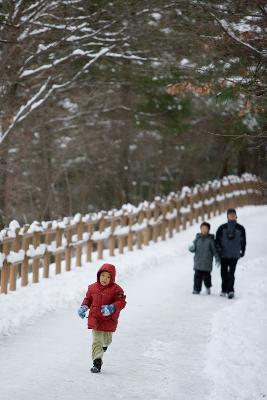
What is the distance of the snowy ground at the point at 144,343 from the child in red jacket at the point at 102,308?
0.96 ft

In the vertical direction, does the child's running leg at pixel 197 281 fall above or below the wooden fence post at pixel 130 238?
above

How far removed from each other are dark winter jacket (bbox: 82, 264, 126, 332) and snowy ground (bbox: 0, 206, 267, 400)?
1.63 feet

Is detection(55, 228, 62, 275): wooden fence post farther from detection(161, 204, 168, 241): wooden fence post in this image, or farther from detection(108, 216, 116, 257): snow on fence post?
detection(161, 204, 168, 241): wooden fence post

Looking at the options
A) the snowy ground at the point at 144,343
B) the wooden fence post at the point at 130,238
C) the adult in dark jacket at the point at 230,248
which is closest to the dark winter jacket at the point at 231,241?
the adult in dark jacket at the point at 230,248

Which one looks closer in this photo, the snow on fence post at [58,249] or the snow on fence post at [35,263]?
the snow on fence post at [35,263]

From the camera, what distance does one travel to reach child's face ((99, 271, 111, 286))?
24.2 feet

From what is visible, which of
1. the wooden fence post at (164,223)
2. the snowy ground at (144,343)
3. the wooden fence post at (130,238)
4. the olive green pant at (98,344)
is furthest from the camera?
the wooden fence post at (164,223)

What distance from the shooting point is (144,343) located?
879 cm

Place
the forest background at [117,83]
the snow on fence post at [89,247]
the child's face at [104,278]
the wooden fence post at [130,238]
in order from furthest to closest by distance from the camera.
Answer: the wooden fence post at [130,238]
the snow on fence post at [89,247]
the forest background at [117,83]
the child's face at [104,278]

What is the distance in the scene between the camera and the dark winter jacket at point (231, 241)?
12453 mm

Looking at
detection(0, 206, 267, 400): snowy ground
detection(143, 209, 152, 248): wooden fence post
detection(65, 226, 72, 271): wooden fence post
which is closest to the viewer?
detection(0, 206, 267, 400): snowy ground

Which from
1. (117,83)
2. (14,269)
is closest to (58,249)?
(14,269)

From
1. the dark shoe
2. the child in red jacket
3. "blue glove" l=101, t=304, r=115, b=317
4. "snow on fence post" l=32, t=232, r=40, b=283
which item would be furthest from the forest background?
the dark shoe

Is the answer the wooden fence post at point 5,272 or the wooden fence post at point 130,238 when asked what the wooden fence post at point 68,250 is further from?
the wooden fence post at point 130,238
